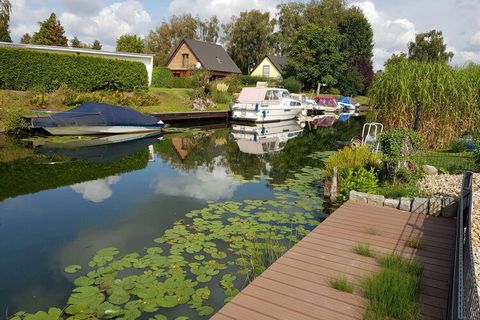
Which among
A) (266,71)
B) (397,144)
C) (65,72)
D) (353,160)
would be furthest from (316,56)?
(397,144)

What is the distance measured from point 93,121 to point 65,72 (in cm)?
901

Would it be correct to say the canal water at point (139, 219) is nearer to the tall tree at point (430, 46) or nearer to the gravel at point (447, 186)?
the gravel at point (447, 186)

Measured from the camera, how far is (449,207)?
6852mm

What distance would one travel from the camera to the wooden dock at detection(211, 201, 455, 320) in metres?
3.73

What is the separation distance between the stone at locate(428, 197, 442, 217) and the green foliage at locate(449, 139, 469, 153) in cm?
592

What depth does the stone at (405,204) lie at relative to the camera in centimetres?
719

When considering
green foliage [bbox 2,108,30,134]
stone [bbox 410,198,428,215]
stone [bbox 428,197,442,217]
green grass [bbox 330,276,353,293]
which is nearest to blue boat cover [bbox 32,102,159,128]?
green foliage [bbox 2,108,30,134]

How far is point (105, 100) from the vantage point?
23.6m

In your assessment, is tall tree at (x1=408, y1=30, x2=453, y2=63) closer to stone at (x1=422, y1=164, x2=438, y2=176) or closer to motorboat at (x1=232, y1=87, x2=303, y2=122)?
motorboat at (x1=232, y1=87, x2=303, y2=122)

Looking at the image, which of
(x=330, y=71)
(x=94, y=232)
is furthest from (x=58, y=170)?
(x=330, y=71)

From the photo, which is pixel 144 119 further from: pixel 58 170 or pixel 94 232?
pixel 94 232

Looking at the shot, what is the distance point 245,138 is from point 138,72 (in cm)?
1311

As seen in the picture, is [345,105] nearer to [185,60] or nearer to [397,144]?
[185,60]

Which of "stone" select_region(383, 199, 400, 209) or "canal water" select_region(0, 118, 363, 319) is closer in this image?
"canal water" select_region(0, 118, 363, 319)
